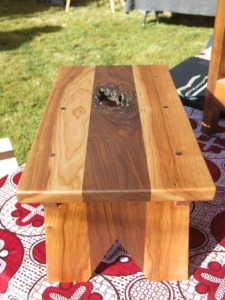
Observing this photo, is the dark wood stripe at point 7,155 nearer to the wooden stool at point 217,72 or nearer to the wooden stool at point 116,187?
the wooden stool at point 116,187

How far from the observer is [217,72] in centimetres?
149

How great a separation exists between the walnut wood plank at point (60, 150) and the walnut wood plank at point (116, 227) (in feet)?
0.31

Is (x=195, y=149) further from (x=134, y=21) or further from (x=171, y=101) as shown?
(x=134, y=21)

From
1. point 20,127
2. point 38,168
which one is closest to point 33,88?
point 20,127

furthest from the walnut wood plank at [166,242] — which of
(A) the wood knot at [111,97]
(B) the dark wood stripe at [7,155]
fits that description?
(B) the dark wood stripe at [7,155]

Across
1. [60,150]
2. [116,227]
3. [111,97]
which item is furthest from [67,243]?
[111,97]

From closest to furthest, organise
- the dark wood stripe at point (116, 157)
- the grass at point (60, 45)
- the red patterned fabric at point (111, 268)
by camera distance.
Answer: the dark wood stripe at point (116, 157) < the red patterned fabric at point (111, 268) < the grass at point (60, 45)

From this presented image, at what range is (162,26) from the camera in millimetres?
3850

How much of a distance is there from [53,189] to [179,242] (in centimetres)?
33

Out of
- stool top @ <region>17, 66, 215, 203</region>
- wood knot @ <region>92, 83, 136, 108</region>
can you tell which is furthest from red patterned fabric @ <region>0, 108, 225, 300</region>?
wood knot @ <region>92, 83, 136, 108</region>

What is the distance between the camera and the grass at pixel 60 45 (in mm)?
2316

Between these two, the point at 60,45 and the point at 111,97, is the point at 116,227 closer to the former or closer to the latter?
the point at 111,97

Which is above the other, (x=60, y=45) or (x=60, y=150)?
(x=60, y=150)

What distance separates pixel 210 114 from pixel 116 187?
2.94 ft
